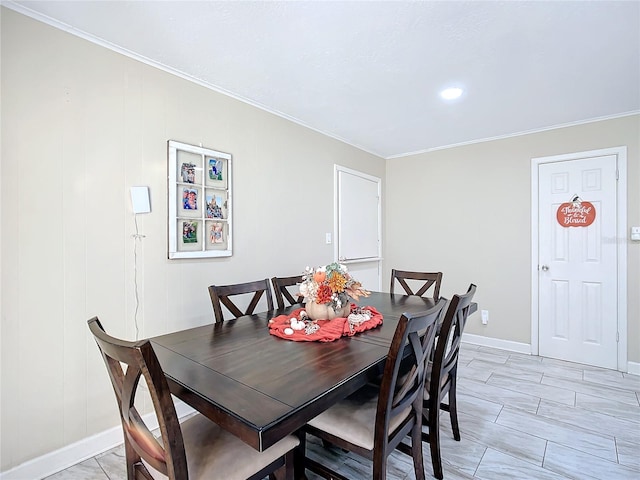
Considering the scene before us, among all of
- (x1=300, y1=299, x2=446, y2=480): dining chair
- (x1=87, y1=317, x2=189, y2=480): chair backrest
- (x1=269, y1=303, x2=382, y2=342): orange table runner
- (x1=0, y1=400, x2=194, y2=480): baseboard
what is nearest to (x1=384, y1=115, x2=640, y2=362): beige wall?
(x1=269, y1=303, x2=382, y2=342): orange table runner

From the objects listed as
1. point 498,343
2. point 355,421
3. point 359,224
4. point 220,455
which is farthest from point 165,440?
point 498,343

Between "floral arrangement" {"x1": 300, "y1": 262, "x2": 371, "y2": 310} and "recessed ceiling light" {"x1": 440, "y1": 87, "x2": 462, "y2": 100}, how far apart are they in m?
1.77

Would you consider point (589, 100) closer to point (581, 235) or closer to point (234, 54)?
point (581, 235)

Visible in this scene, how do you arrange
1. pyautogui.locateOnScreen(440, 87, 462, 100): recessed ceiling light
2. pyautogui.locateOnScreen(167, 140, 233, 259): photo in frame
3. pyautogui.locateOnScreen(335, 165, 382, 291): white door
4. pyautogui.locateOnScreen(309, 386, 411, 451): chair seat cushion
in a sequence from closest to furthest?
1. pyautogui.locateOnScreen(309, 386, 411, 451): chair seat cushion
2. pyautogui.locateOnScreen(167, 140, 233, 259): photo in frame
3. pyautogui.locateOnScreen(440, 87, 462, 100): recessed ceiling light
4. pyautogui.locateOnScreen(335, 165, 382, 291): white door

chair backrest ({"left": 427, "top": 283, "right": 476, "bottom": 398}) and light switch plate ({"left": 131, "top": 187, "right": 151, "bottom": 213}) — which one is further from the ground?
light switch plate ({"left": 131, "top": 187, "right": 151, "bottom": 213})

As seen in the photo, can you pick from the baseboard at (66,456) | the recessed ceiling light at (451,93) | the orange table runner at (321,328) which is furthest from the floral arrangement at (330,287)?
the recessed ceiling light at (451,93)

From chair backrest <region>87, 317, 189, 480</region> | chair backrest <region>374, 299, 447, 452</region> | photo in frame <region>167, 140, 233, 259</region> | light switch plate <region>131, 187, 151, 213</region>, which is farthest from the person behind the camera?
photo in frame <region>167, 140, 233, 259</region>

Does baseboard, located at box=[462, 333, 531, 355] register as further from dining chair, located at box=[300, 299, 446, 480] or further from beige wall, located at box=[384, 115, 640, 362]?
dining chair, located at box=[300, 299, 446, 480]

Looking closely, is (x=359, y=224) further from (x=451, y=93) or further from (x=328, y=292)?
(x=328, y=292)

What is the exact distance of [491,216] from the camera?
3.91 m

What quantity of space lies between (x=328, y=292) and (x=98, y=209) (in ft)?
4.79

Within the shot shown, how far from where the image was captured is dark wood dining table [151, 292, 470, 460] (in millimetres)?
978

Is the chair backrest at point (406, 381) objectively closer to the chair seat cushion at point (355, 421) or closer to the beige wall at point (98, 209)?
the chair seat cushion at point (355, 421)

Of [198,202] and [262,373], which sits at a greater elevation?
[198,202]
